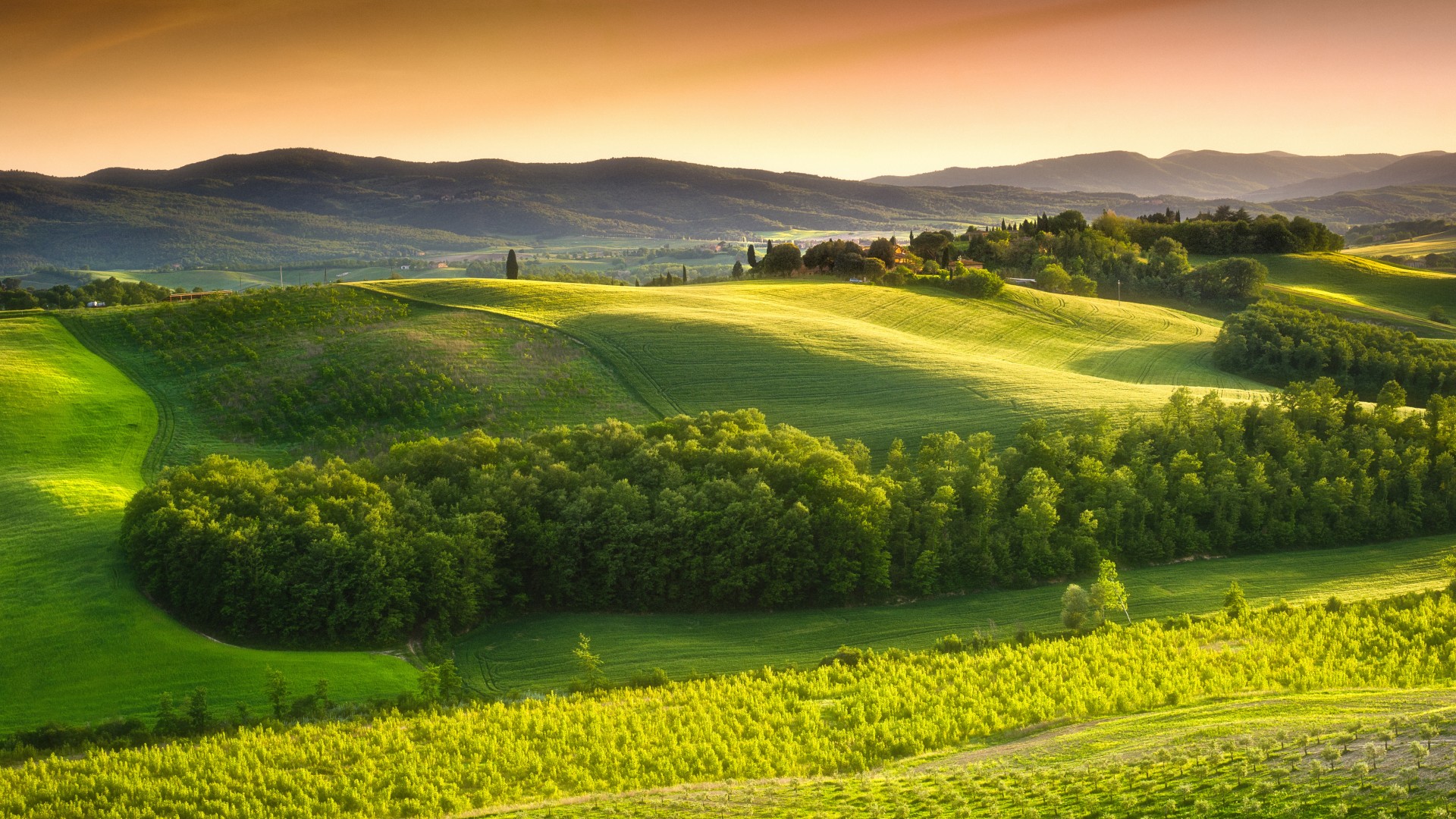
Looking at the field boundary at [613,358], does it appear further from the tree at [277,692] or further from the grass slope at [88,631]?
the tree at [277,692]

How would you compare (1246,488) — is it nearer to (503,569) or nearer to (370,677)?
(503,569)

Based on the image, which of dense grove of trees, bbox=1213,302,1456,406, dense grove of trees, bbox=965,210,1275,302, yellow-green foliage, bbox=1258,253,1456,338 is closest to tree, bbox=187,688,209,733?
dense grove of trees, bbox=1213,302,1456,406

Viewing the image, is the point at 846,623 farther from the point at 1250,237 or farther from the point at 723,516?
the point at 1250,237

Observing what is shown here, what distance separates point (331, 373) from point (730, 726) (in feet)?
167

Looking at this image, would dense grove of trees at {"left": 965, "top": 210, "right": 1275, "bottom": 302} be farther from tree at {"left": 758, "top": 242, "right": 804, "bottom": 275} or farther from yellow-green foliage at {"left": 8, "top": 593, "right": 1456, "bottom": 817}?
yellow-green foliage at {"left": 8, "top": 593, "right": 1456, "bottom": 817}

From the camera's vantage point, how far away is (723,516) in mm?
46188

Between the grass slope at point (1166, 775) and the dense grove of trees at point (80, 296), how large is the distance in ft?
304

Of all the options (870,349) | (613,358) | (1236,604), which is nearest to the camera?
(1236,604)

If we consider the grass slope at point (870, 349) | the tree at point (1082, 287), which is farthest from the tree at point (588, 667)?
the tree at point (1082, 287)

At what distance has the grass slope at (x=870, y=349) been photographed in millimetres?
66500

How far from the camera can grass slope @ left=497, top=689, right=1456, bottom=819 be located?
18.0 metres

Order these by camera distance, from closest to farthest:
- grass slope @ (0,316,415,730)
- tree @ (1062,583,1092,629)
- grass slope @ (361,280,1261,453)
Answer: grass slope @ (0,316,415,730) → tree @ (1062,583,1092,629) → grass slope @ (361,280,1261,453)

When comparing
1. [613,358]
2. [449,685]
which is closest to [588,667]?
[449,685]

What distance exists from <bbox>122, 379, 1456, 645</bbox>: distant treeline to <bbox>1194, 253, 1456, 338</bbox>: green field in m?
77.4
